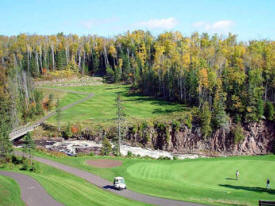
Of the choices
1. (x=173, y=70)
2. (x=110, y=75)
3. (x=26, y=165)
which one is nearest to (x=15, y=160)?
(x=26, y=165)

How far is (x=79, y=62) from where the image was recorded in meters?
139

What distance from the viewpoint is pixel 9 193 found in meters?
25.5

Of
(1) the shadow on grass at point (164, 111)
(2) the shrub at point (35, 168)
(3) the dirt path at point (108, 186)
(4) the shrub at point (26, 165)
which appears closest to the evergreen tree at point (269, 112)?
(1) the shadow on grass at point (164, 111)

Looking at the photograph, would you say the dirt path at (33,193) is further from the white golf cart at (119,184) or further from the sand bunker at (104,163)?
the sand bunker at (104,163)

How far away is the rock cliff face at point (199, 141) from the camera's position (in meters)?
63.7

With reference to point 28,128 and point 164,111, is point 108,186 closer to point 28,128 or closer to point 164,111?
point 28,128

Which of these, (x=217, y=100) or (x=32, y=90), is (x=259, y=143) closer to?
(x=217, y=100)

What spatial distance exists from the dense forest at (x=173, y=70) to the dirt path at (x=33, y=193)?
41.3 metres

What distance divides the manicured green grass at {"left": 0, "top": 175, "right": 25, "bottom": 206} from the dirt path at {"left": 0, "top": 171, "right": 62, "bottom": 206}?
42 cm

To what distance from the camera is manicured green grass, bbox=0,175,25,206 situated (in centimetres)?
2362

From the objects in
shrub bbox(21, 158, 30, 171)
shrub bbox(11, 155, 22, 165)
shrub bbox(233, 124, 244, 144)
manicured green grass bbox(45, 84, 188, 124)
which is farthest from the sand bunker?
shrub bbox(233, 124, 244, 144)

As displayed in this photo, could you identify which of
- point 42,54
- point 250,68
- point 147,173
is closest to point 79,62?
point 42,54

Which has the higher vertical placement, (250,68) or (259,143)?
(250,68)

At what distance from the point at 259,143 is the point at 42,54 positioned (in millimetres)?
107610
